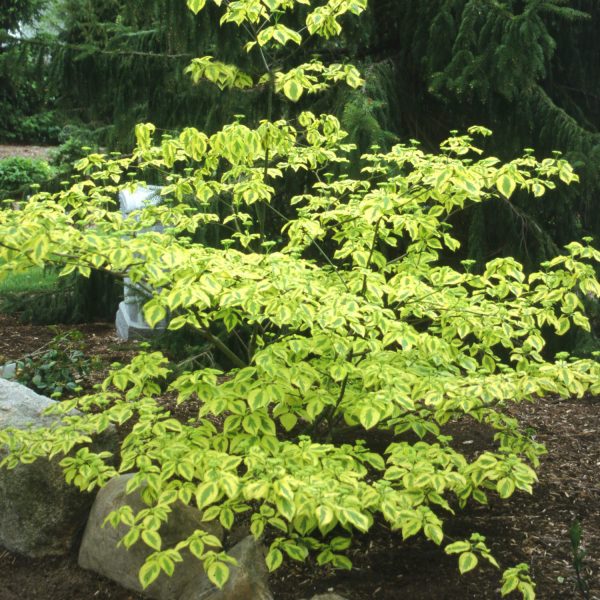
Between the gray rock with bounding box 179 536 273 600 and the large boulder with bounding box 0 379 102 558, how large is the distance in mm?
787

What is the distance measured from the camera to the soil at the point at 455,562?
3.03 meters

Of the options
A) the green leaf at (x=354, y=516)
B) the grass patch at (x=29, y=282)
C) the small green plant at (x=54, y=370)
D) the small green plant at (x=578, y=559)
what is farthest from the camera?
the grass patch at (x=29, y=282)

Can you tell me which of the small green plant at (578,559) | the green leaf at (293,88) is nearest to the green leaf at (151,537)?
the small green plant at (578,559)

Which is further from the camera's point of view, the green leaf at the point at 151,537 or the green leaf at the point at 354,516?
the green leaf at the point at 151,537

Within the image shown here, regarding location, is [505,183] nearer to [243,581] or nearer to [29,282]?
[243,581]

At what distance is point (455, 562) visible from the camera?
321 cm

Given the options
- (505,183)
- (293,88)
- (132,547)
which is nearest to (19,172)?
(132,547)

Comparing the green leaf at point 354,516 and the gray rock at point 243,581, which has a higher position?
the green leaf at point 354,516

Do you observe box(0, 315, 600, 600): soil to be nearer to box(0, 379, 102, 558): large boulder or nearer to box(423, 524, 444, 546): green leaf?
box(0, 379, 102, 558): large boulder

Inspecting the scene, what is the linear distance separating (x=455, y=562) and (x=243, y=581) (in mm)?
927

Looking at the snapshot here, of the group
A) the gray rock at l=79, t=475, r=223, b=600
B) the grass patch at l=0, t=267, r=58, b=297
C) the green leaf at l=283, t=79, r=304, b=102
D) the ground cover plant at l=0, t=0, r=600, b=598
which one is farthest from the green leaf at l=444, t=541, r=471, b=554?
the grass patch at l=0, t=267, r=58, b=297

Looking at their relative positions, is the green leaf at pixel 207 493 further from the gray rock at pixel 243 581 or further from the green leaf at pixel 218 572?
the gray rock at pixel 243 581

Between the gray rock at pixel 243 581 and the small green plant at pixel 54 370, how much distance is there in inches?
85.3

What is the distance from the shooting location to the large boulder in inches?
139
